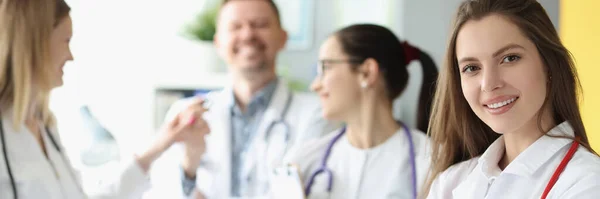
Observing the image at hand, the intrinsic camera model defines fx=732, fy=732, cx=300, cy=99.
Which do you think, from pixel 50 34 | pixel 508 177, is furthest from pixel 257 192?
pixel 508 177

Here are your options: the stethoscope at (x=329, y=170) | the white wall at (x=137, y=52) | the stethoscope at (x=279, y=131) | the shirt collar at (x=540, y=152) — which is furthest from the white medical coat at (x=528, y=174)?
the white wall at (x=137, y=52)

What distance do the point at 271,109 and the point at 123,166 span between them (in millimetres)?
580

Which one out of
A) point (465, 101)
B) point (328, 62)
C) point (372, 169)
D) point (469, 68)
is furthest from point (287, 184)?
point (469, 68)

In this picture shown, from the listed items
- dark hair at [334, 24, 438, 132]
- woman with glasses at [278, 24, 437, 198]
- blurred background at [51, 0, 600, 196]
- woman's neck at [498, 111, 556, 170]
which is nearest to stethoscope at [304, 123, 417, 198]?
woman with glasses at [278, 24, 437, 198]

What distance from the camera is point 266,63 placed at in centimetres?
241

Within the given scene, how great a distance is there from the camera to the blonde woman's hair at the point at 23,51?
1.58 m

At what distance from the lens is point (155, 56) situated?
11.7 feet

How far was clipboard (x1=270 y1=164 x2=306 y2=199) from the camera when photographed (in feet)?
6.33

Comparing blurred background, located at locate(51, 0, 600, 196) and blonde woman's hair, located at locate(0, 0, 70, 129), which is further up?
blonde woman's hair, located at locate(0, 0, 70, 129)

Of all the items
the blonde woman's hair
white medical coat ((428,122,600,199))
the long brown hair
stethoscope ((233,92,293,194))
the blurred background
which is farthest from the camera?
the blurred background

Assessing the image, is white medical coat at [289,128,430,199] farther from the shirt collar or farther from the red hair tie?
the shirt collar

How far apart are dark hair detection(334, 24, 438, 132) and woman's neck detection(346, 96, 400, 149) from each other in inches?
2.7

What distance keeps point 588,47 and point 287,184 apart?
0.88m

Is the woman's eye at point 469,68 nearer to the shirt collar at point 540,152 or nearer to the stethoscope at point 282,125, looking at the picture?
the shirt collar at point 540,152
